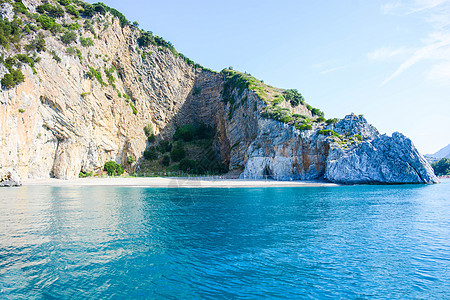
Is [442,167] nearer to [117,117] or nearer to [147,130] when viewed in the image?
[147,130]

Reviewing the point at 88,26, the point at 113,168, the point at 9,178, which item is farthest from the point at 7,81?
the point at 88,26

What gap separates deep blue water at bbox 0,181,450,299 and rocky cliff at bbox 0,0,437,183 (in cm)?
3005

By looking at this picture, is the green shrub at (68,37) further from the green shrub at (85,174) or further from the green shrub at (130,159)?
the green shrub at (130,159)

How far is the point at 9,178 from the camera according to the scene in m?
39.1

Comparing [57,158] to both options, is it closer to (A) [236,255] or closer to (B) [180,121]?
(B) [180,121]

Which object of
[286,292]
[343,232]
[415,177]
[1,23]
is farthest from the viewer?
[415,177]

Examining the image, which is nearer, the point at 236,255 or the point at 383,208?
the point at 236,255

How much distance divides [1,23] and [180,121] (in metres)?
50.1

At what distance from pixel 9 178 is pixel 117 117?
29274mm

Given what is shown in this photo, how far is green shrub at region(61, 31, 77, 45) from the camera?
5454 cm

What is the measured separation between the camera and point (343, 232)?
1509 cm

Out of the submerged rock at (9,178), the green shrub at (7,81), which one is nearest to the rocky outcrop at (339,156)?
the submerged rock at (9,178)

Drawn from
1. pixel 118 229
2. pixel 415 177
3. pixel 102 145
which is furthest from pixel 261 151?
pixel 118 229

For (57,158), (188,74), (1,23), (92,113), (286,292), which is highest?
(188,74)
